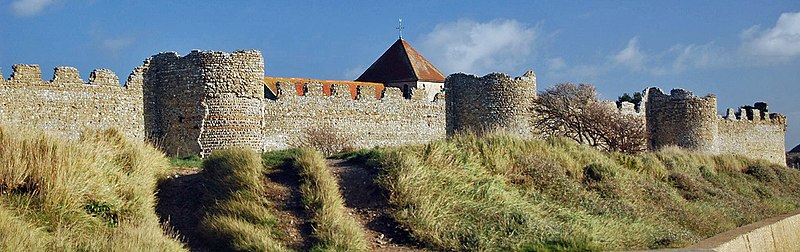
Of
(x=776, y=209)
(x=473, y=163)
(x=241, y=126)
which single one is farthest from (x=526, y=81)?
(x=473, y=163)

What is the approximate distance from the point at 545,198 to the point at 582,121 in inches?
815

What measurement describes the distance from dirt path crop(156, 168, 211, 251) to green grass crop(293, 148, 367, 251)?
4.24ft

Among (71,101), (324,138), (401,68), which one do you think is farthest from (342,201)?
(401,68)

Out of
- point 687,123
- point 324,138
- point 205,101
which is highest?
point 687,123

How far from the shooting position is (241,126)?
25172mm

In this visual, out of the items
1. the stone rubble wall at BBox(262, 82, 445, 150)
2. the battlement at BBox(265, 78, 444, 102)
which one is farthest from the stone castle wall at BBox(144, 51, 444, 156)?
the battlement at BBox(265, 78, 444, 102)

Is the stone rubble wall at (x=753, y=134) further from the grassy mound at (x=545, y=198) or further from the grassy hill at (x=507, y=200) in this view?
the grassy hill at (x=507, y=200)

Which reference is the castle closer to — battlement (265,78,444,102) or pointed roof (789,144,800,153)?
battlement (265,78,444,102)

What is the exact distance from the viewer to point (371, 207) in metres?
12.1

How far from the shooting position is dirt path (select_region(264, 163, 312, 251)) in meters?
10.9

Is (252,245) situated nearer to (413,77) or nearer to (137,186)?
(137,186)

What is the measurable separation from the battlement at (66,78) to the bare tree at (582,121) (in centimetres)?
1407

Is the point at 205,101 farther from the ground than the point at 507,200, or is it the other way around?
the point at 205,101

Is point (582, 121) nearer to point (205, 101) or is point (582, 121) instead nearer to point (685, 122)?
point (685, 122)
